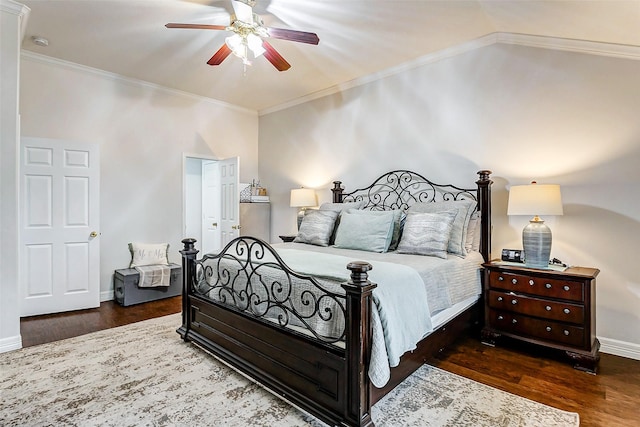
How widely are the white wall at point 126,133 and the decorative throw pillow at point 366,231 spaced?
2893 millimetres

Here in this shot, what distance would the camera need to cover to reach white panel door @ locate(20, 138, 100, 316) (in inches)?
145

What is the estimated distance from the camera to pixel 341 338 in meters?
1.79

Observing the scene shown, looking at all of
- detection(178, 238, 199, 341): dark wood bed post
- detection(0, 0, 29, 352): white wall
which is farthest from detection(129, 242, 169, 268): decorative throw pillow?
detection(178, 238, 199, 341): dark wood bed post

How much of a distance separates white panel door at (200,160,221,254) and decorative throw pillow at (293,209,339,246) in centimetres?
301

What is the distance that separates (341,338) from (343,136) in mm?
3493

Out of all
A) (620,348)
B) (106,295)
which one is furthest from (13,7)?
(620,348)

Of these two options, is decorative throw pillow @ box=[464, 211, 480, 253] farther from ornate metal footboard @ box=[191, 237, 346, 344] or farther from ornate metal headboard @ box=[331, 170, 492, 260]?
ornate metal footboard @ box=[191, 237, 346, 344]

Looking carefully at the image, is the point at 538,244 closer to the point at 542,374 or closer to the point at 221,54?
the point at 542,374

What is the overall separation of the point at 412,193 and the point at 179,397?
10.3ft

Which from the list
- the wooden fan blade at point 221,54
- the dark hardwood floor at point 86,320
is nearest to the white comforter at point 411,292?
the wooden fan blade at point 221,54

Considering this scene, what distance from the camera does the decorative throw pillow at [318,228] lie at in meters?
3.71

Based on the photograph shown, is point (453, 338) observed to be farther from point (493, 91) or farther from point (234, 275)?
point (493, 91)

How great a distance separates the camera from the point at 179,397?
6.86ft

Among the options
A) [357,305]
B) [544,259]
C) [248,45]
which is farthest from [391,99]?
[357,305]
